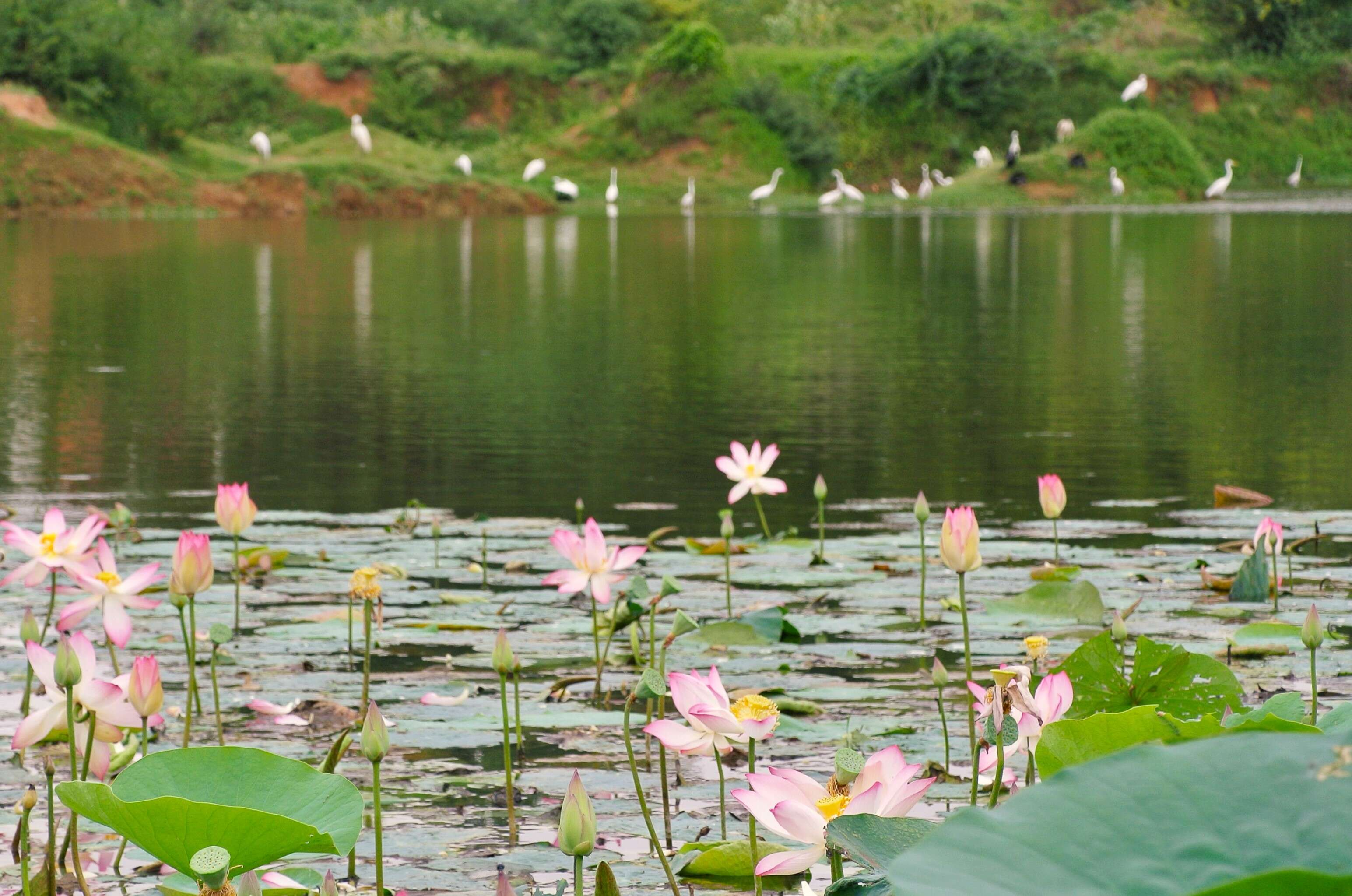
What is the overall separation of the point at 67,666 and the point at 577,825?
0.74 meters

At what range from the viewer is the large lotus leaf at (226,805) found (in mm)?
1509

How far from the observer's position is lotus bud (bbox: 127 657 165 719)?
211cm

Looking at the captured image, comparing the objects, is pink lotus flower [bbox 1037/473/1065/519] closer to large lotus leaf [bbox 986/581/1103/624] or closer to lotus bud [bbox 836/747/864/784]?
large lotus leaf [bbox 986/581/1103/624]

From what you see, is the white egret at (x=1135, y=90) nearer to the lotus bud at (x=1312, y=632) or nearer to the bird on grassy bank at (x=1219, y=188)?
the bird on grassy bank at (x=1219, y=188)

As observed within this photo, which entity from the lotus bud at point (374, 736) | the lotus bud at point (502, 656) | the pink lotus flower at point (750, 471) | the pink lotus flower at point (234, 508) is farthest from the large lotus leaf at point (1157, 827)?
the pink lotus flower at point (750, 471)

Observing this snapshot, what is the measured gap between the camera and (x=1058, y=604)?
367cm

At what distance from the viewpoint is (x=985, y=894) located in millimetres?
1020

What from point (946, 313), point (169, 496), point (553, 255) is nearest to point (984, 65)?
point (553, 255)

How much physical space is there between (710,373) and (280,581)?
610cm

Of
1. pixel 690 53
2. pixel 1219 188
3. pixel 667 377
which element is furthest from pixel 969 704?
pixel 690 53

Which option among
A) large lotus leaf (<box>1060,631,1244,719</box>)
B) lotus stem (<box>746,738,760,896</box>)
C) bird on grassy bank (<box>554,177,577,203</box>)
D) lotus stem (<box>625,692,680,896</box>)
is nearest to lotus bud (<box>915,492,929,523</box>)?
large lotus leaf (<box>1060,631,1244,719</box>)

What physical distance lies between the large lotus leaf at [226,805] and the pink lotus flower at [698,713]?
1.11ft

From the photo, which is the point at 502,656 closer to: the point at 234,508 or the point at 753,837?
the point at 753,837

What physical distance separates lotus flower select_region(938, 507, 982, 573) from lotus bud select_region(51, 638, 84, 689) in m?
1.18
